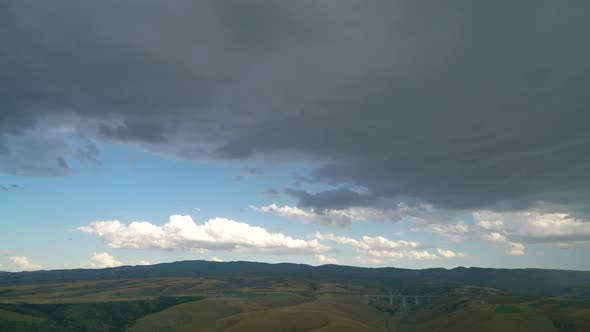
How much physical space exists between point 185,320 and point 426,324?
11458cm

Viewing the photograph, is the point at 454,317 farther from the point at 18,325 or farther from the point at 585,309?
the point at 18,325

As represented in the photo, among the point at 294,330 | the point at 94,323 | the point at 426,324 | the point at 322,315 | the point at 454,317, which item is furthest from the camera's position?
the point at 426,324

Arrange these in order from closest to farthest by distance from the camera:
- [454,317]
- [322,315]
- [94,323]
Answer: [322,315] → [94,323] → [454,317]

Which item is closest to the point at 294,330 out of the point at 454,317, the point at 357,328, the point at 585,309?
the point at 357,328

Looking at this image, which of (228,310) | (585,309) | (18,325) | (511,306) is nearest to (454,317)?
(511,306)

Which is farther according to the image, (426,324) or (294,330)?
(426,324)

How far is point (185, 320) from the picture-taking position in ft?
550

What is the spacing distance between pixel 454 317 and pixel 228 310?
353 feet

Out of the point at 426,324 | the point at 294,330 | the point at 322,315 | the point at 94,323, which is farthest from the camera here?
the point at 426,324

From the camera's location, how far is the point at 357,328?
13112 cm

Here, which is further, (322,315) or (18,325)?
(322,315)

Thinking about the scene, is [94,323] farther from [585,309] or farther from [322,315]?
[585,309]

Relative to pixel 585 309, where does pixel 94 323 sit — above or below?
below

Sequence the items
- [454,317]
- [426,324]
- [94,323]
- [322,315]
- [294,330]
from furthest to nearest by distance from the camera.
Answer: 1. [426,324]
2. [454,317]
3. [94,323]
4. [322,315]
5. [294,330]
